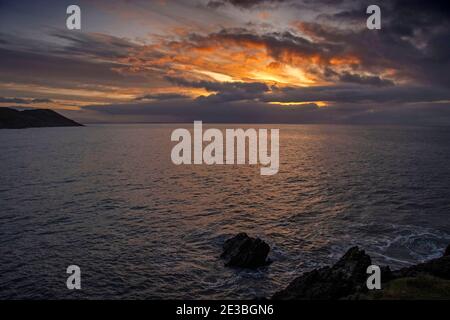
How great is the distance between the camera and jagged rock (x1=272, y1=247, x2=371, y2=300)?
23328mm

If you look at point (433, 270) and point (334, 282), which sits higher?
point (433, 270)

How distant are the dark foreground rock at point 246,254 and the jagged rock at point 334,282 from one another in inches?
266

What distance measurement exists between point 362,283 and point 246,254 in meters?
12.7

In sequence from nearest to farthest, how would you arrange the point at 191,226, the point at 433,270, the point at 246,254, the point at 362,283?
the point at 362,283 → the point at 433,270 → the point at 246,254 → the point at 191,226

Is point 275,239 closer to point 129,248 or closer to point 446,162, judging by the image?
point 129,248

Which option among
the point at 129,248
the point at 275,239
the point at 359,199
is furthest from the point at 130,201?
the point at 359,199

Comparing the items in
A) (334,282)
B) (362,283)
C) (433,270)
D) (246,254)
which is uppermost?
(433,270)

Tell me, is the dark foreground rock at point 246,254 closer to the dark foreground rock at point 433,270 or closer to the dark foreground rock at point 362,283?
the dark foreground rock at point 362,283

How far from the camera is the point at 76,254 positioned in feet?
114

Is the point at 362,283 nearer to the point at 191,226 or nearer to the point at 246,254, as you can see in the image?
the point at 246,254

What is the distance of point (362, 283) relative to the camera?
76.5 ft

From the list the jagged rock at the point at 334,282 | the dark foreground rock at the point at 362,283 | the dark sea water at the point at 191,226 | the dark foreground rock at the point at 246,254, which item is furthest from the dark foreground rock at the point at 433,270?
the dark foreground rock at the point at 246,254

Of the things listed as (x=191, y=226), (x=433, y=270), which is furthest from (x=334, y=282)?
(x=191, y=226)
